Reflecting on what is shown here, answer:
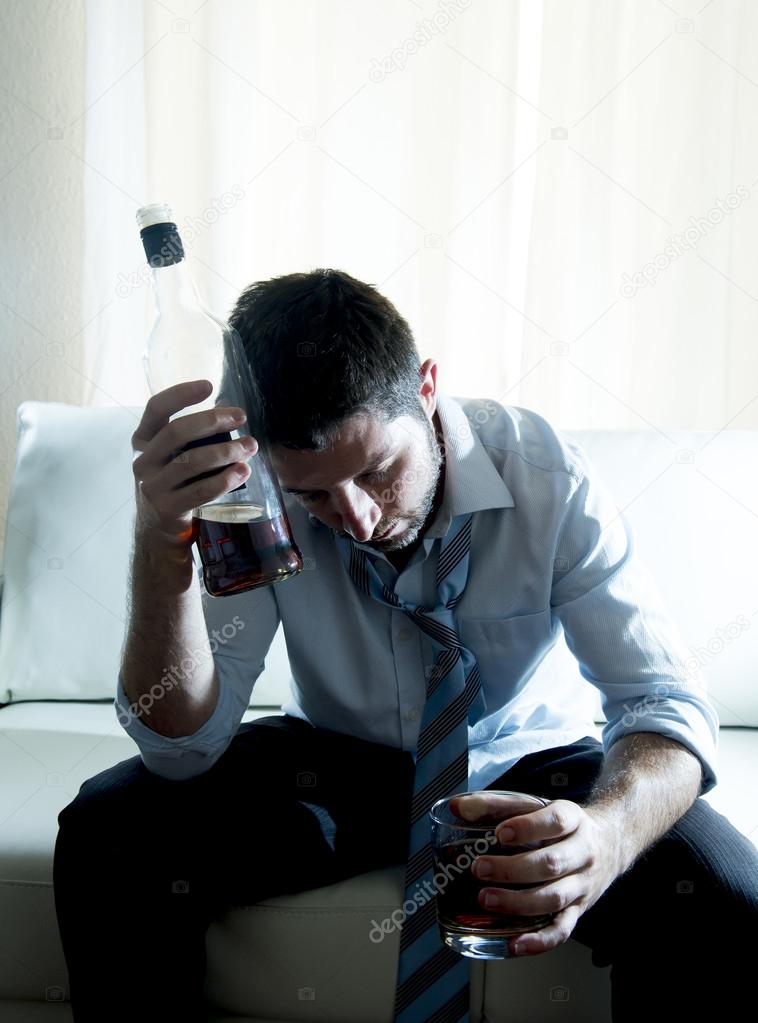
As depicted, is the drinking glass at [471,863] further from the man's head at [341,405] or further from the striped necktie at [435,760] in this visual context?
the man's head at [341,405]

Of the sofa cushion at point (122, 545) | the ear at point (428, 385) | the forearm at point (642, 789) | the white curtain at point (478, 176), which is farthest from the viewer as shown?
the white curtain at point (478, 176)

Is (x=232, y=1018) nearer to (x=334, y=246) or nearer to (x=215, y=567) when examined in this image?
(x=215, y=567)

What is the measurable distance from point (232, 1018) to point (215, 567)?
533mm

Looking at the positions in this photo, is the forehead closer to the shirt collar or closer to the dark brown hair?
the dark brown hair

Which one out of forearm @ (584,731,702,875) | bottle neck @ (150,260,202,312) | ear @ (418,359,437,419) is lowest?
forearm @ (584,731,702,875)

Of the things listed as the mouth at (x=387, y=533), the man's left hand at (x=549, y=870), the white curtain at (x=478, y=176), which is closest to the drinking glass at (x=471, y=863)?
the man's left hand at (x=549, y=870)

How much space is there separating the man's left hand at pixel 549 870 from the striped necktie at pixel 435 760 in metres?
0.23

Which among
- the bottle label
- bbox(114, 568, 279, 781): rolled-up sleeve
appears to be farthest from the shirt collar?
the bottle label

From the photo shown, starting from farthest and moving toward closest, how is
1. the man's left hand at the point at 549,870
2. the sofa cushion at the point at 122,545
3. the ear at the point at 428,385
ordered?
the sofa cushion at the point at 122,545 < the ear at the point at 428,385 < the man's left hand at the point at 549,870

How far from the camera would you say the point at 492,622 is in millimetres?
1148

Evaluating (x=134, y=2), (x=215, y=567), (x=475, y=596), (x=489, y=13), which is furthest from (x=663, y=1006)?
(x=134, y=2)

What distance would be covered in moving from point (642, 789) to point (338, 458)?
430 millimetres

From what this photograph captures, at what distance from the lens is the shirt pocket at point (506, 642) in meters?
1.15

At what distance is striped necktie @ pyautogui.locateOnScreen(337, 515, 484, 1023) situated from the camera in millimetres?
1004
